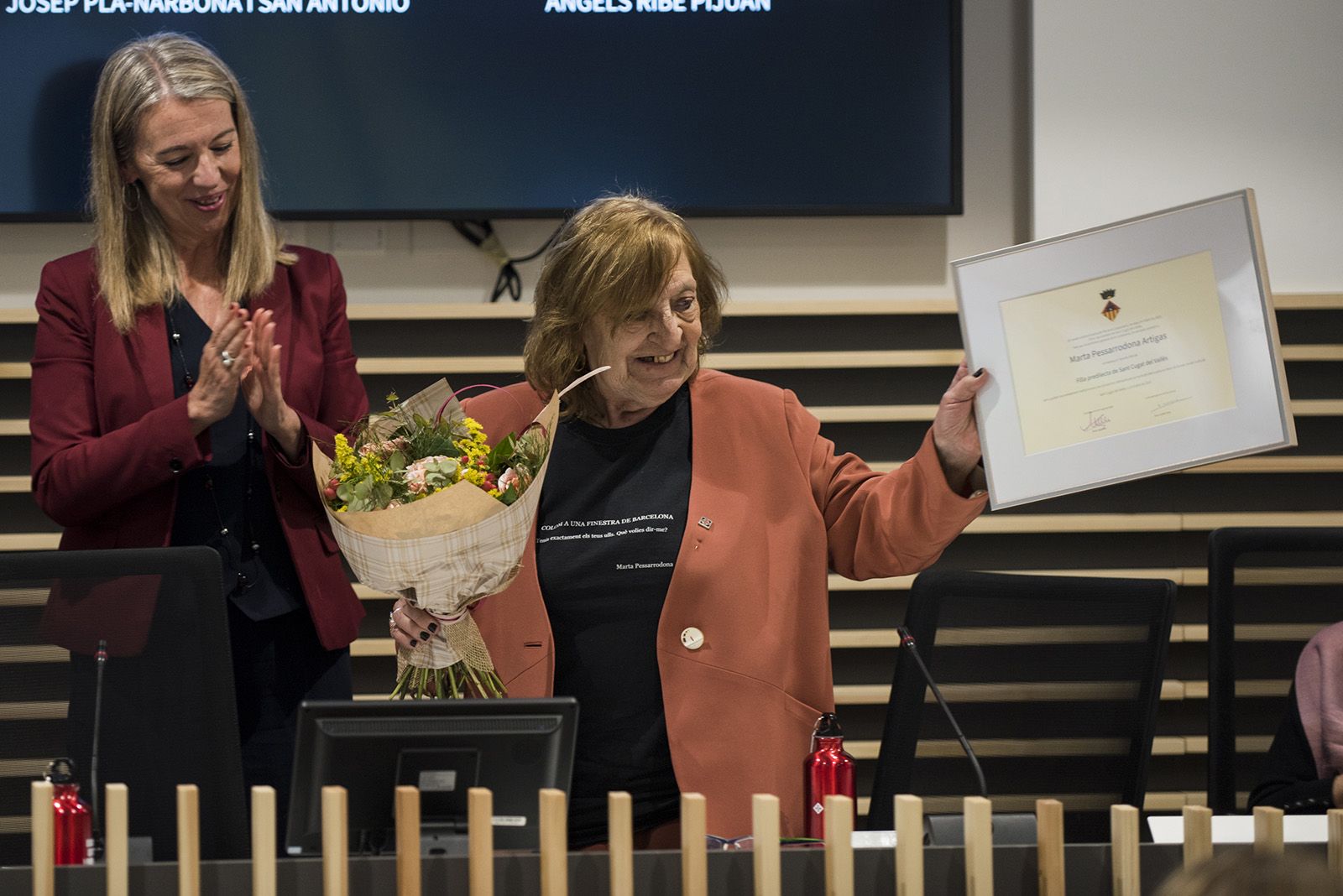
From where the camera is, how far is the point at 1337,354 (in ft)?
12.0

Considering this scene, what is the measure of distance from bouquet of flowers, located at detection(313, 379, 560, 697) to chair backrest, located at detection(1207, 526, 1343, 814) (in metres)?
1.07

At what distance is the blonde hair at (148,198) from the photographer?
2236 mm

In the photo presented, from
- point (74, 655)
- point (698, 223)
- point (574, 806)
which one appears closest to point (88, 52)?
point (698, 223)

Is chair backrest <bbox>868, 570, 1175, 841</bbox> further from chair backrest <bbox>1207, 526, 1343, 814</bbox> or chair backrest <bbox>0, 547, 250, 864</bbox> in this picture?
chair backrest <bbox>0, 547, 250, 864</bbox>

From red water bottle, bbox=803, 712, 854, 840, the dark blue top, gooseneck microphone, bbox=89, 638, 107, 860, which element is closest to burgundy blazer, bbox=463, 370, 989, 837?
red water bottle, bbox=803, 712, 854, 840

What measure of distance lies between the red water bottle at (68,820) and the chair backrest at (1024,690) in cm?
112

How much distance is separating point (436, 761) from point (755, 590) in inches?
28.6

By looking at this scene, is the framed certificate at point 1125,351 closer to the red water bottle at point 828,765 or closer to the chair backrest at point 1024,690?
the chair backrest at point 1024,690

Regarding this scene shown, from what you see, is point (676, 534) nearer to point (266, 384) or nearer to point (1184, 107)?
point (266, 384)

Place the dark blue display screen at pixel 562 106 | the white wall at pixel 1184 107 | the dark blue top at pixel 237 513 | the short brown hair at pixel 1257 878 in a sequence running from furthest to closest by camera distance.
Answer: the white wall at pixel 1184 107 → the dark blue display screen at pixel 562 106 → the dark blue top at pixel 237 513 → the short brown hair at pixel 1257 878

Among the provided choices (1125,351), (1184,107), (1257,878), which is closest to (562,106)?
(1184,107)

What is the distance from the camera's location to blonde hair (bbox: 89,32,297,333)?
2.24 m

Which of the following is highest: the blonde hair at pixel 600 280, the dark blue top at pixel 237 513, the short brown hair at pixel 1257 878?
the blonde hair at pixel 600 280

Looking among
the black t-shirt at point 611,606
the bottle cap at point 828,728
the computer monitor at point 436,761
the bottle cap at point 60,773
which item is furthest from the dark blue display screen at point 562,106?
the computer monitor at point 436,761
